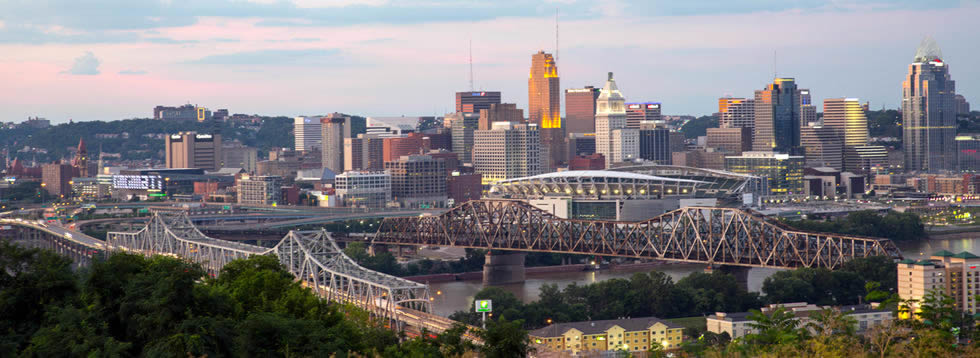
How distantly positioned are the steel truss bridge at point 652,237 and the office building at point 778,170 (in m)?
73.2

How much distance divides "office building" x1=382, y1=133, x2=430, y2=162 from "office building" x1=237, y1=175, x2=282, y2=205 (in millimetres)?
35192

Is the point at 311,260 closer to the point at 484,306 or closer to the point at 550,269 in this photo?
the point at 484,306

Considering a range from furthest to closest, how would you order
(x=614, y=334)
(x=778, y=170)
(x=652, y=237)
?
(x=778, y=170)
(x=652, y=237)
(x=614, y=334)

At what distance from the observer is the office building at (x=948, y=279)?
185 ft

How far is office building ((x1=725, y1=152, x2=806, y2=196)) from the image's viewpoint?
536ft

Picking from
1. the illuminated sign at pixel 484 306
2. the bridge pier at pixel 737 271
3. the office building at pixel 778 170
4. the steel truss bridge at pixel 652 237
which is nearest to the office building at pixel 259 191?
the steel truss bridge at pixel 652 237

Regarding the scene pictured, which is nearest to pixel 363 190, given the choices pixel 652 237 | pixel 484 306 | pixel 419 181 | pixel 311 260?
pixel 419 181

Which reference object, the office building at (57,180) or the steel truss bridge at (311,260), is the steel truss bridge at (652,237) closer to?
the steel truss bridge at (311,260)

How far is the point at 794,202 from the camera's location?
150 meters

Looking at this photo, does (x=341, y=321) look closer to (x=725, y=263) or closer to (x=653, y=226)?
(x=725, y=263)

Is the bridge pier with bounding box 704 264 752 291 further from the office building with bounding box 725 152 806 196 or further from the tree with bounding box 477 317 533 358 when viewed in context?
the office building with bounding box 725 152 806 196

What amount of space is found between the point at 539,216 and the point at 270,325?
64.5 m

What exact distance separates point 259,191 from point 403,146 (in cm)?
4146

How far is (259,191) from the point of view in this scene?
509ft
